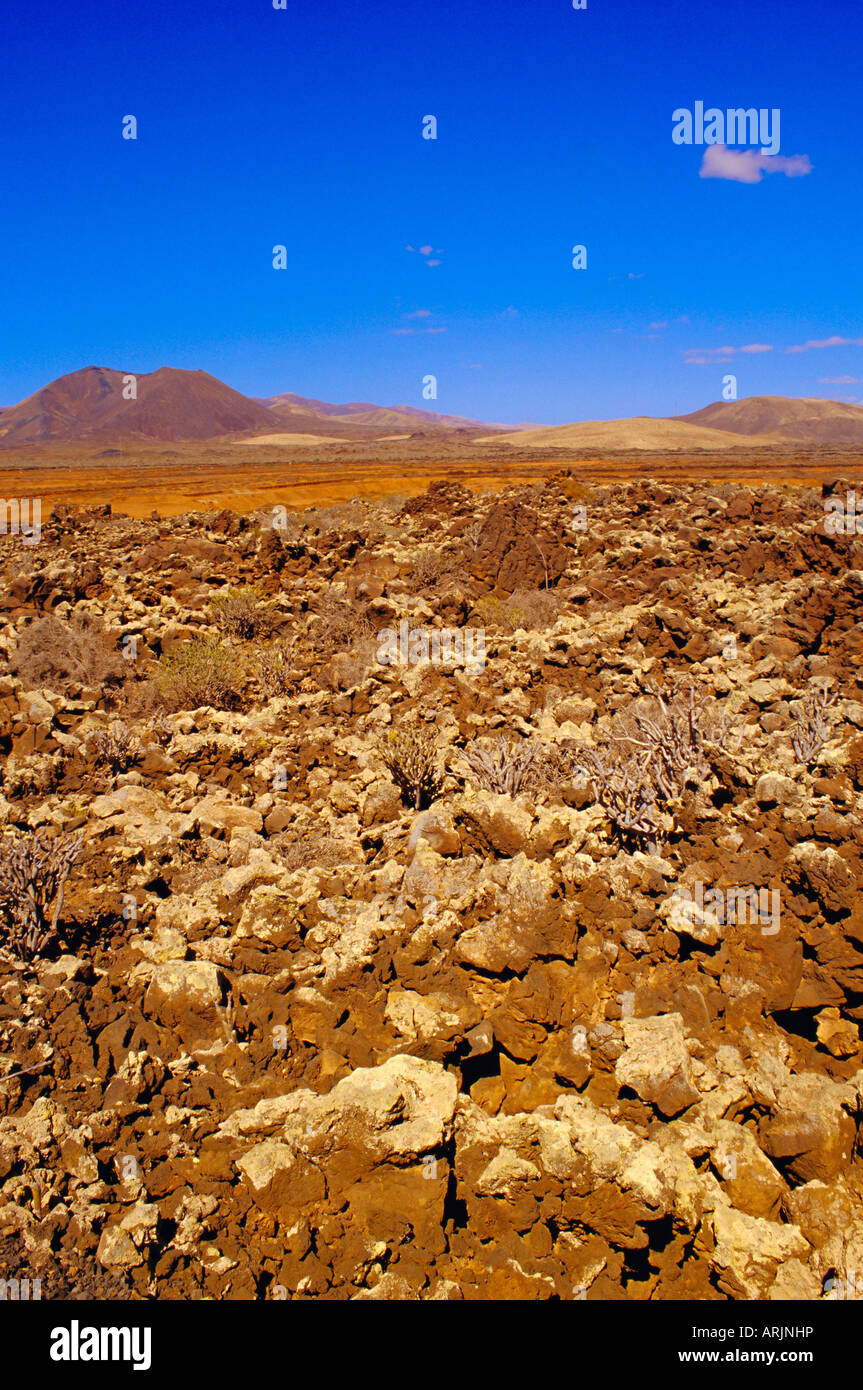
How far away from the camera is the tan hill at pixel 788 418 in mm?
112812

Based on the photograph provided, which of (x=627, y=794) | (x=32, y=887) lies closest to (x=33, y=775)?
(x=32, y=887)

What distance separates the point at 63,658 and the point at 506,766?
436 cm

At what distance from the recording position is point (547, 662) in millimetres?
6086

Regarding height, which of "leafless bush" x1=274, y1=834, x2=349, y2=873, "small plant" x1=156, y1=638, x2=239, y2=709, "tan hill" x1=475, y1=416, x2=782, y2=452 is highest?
"tan hill" x1=475, y1=416, x2=782, y2=452

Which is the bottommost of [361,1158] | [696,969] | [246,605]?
[361,1158]

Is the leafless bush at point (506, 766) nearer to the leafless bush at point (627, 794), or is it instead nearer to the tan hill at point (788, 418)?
the leafless bush at point (627, 794)

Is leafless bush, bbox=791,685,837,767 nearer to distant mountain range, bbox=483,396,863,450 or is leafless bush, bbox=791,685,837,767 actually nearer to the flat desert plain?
the flat desert plain

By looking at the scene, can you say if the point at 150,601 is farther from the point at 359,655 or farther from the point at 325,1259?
the point at 325,1259

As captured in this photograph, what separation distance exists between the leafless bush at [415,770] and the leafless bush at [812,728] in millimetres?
2006

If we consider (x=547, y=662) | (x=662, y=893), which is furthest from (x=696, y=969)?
(x=547, y=662)

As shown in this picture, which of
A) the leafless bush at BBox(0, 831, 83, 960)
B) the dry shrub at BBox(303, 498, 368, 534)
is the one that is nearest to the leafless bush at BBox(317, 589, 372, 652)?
the leafless bush at BBox(0, 831, 83, 960)

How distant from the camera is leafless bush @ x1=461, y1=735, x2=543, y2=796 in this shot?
4.13m

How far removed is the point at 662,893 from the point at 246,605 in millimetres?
5739

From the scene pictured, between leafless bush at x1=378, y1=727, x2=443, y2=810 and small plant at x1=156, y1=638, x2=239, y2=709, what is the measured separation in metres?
1.92
